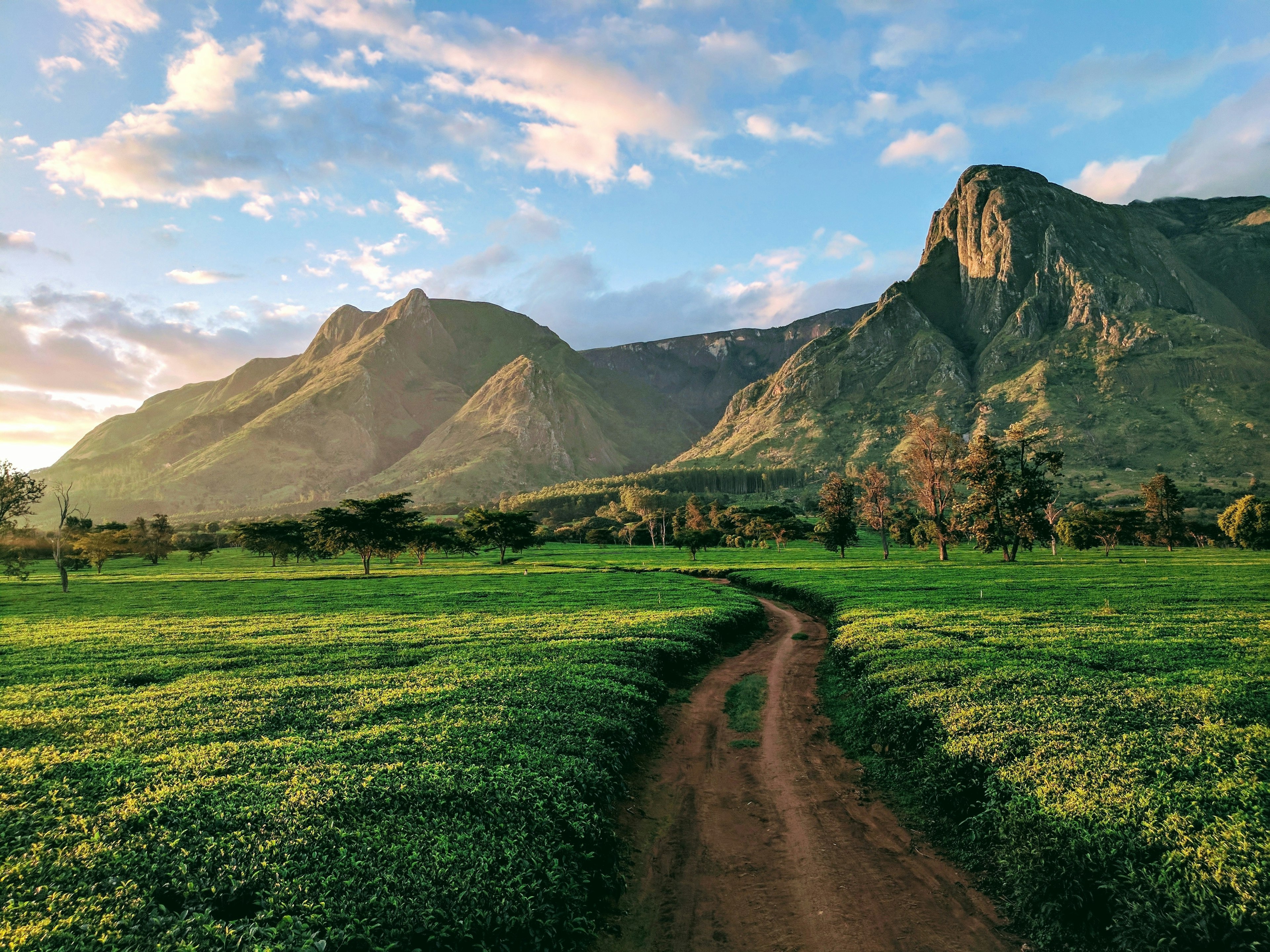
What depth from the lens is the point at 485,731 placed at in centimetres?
1331

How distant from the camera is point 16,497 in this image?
54594 millimetres

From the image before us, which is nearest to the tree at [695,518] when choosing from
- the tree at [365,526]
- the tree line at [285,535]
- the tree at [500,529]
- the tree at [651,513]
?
the tree at [651,513]

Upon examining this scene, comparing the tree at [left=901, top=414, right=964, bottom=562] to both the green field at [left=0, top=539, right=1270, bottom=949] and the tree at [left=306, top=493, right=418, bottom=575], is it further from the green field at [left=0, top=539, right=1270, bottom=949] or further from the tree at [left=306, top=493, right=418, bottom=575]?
the tree at [left=306, top=493, right=418, bottom=575]

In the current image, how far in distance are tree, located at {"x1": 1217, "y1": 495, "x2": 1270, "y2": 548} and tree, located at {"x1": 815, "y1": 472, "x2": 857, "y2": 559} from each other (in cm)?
5598

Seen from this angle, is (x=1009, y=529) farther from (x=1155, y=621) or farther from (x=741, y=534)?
(x=741, y=534)

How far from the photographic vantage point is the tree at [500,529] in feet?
294

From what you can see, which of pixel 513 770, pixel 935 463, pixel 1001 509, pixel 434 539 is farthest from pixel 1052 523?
pixel 513 770

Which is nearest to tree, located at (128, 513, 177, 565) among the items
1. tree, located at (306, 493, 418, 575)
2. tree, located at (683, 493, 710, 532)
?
tree, located at (306, 493, 418, 575)

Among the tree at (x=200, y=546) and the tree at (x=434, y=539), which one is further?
the tree at (x=200, y=546)

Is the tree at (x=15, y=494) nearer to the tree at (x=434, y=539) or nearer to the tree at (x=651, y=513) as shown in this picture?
the tree at (x=434, y=539)

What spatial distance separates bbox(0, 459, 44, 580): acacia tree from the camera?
53.7 m

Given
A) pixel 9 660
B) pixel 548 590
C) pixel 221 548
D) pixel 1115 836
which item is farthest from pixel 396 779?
pixel 221 548

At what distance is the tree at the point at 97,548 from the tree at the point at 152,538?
10.5 m

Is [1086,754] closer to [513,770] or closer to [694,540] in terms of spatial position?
[513,770]
